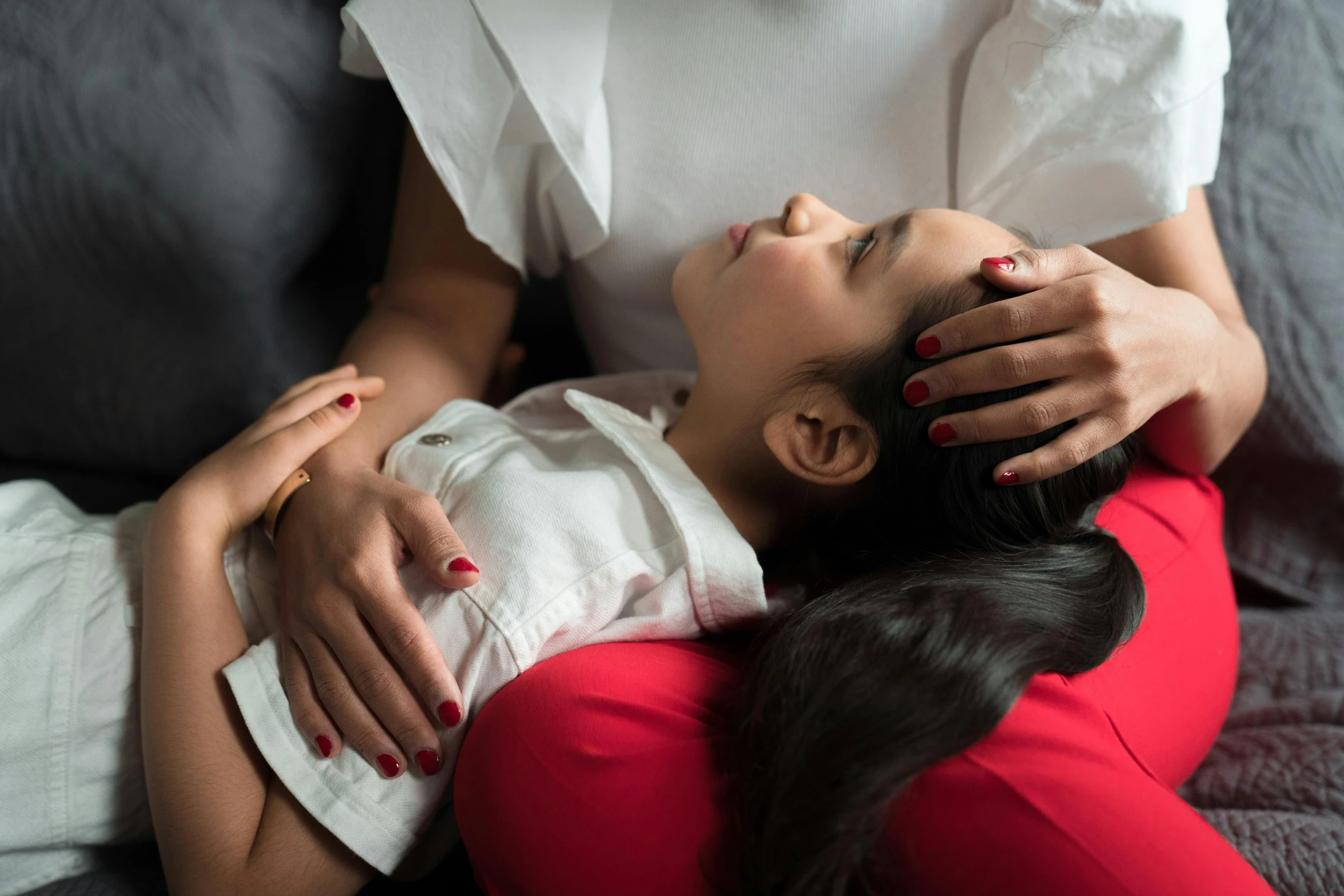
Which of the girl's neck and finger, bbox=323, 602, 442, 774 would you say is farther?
the girl's neck

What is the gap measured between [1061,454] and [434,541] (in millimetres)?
455

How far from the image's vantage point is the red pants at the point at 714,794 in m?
0.48

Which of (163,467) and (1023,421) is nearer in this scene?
(1023,421)

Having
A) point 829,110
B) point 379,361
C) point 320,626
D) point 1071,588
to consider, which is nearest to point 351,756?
point 320,626

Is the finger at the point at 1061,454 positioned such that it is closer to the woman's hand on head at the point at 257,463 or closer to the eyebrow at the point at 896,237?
the eyebrow at the point at 896,237

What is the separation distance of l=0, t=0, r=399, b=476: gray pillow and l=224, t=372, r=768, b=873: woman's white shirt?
11.5 inches

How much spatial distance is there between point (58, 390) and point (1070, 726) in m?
1.03

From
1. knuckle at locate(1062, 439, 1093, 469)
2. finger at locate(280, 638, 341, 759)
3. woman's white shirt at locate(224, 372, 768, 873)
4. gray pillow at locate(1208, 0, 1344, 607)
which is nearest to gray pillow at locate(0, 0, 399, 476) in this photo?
woman's white shirt at locate(224, 372, 768, 873)

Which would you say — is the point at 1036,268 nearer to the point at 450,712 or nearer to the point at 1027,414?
the point at 1027,414

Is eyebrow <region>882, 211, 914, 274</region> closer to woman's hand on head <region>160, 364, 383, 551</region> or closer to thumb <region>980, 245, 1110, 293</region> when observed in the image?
thumb <region>980, 245, 1110, 293</region>

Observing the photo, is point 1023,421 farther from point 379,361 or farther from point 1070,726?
point 379,361

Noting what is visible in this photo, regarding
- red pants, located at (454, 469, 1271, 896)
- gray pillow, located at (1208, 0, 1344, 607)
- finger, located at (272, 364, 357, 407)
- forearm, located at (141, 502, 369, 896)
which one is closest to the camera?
red pants, located at (454, 469, 1271, 896)

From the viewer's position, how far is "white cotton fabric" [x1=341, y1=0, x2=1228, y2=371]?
2.51ft

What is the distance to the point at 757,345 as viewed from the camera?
726mm
